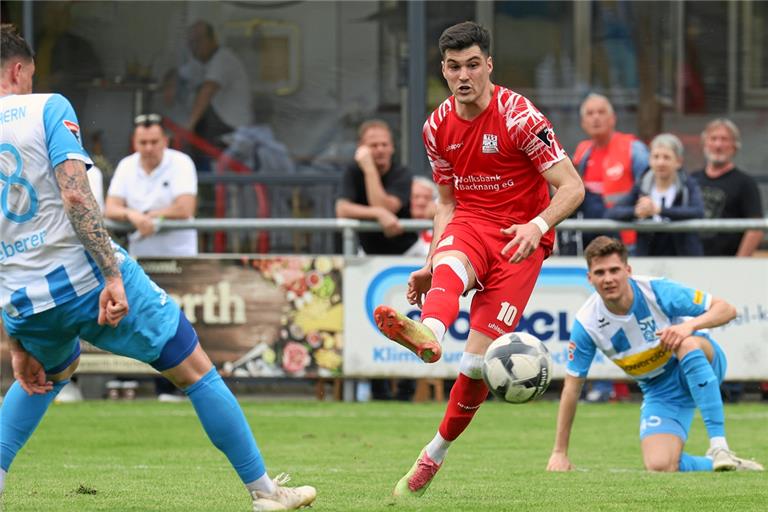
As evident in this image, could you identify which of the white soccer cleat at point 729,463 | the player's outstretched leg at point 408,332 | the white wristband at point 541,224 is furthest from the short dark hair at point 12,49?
the white soccer cleat at point 729,463

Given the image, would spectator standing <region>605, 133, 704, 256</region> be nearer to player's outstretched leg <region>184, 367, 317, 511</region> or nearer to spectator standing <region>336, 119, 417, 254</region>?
spectator standing <region>336, 119, 417, 254</region>

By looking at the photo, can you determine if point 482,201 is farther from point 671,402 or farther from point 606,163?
point 606,163

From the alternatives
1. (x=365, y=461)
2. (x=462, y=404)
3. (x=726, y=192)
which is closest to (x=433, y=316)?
(x=462, y=404)

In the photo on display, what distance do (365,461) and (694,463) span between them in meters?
2.15

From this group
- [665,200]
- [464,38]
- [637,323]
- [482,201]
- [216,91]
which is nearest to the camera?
[464,38]

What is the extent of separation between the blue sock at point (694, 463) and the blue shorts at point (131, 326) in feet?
14.0

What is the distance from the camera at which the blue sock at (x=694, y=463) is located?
9.51 metres

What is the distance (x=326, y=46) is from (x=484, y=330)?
958 centimetres

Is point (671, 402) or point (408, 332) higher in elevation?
point (408, 332)

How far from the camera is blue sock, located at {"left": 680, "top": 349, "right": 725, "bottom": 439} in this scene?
9453mm

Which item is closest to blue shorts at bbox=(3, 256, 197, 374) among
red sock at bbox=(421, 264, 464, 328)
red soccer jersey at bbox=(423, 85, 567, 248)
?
red sock at bbox=(421, 264, 464, 328)

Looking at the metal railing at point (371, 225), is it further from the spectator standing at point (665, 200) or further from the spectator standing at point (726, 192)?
the spectator standing at point (726, 192)

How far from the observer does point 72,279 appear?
6.29m

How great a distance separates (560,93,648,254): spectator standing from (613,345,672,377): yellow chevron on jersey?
3.66 metres
